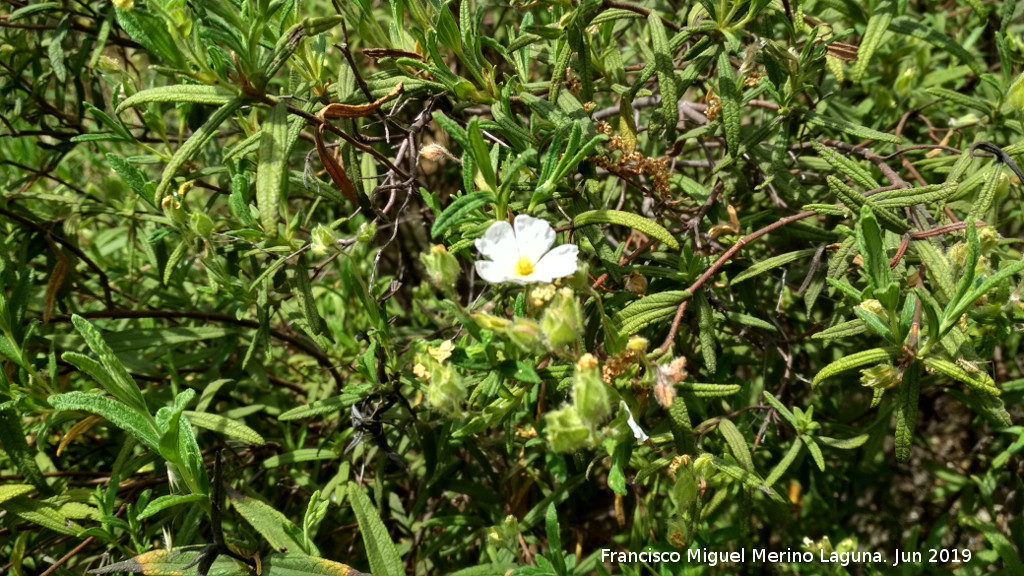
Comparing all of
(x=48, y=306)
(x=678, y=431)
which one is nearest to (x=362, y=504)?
(x=678, y=431)

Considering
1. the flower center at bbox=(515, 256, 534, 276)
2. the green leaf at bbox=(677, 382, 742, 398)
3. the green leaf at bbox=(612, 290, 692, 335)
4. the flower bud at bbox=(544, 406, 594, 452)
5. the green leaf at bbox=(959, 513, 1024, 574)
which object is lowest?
the green leaf at bbox=(959, 513, 1024, 574)

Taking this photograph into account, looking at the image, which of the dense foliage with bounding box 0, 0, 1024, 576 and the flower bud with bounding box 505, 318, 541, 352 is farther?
the dense foliage with bounding box 0, 0, 1024, 576

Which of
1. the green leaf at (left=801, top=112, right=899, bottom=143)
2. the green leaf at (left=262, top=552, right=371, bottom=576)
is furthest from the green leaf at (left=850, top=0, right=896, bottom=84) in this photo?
the green leaf at (left=262, top=552, right=371, bottom=576)

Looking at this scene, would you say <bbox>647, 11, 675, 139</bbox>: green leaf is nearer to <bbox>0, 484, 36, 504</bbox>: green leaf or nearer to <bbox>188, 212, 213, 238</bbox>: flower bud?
<bbox>188, 212, 213, 238</bbox>: flower bud

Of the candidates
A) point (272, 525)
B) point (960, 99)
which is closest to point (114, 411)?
point (272, 525)

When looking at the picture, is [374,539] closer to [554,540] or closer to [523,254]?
[554,540]

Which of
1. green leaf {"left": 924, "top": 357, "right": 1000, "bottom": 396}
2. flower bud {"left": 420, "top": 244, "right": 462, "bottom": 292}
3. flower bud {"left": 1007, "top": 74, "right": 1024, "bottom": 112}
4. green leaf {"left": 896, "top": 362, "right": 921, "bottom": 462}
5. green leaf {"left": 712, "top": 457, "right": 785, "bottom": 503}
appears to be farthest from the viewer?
flower bud {"left": 1007, "top": 74, "right": 1024, "bottom": 112}

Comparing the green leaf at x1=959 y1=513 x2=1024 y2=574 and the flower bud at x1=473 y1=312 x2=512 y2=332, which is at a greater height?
the flower bud at x1=473 y1=312 x2=512 y2=332

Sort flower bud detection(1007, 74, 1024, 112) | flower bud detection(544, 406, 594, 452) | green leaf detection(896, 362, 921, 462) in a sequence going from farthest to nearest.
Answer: flower bud detection(1007, 74, 1024, 112), green leaf detection(896, 362, 921, 462), flower bud detection(544, 406, 594, 452)
